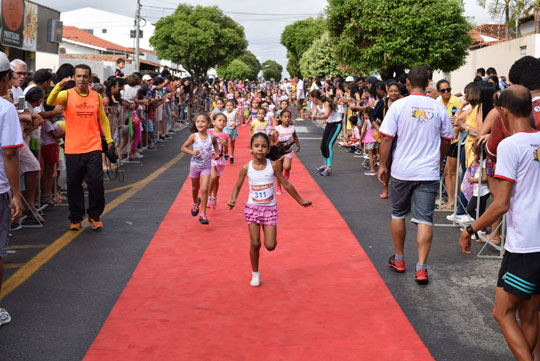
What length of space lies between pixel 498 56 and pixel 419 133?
30375 millimetres

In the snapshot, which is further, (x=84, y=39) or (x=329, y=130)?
(x=84, y=39)

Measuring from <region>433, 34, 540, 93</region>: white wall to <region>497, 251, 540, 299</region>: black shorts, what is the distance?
83.4 feet

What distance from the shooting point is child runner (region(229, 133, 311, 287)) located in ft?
20.7

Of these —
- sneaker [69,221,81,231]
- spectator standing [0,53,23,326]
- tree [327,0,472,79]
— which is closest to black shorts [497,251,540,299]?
spectator standing [0,53,23,326]

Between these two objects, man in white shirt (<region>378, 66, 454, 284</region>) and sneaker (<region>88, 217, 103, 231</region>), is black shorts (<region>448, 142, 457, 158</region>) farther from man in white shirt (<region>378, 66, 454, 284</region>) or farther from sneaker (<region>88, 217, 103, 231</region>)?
sneaker (<region>88, 217, 103, 231</region>)

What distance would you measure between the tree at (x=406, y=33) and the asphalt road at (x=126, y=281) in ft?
45.6

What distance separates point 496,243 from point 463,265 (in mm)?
1080

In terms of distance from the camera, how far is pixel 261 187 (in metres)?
6.42

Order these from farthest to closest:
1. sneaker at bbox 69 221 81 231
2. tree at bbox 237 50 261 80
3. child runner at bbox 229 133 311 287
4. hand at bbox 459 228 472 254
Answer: tree at bbox 237 50 261 80 → sneaker at bbox 69 221 81 231 → child runner at bbox 229 133 311 287 → hand at bbox 459 228 472 254

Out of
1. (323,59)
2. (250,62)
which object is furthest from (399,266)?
(250,62)

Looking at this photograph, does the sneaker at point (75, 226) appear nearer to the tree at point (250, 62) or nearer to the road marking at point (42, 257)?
the road marking at point (42, 257)

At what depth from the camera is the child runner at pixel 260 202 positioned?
631 cm

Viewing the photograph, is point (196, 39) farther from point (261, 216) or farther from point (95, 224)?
point (261, 216)

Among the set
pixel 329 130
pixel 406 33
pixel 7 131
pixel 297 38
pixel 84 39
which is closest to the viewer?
pixel 7 131
